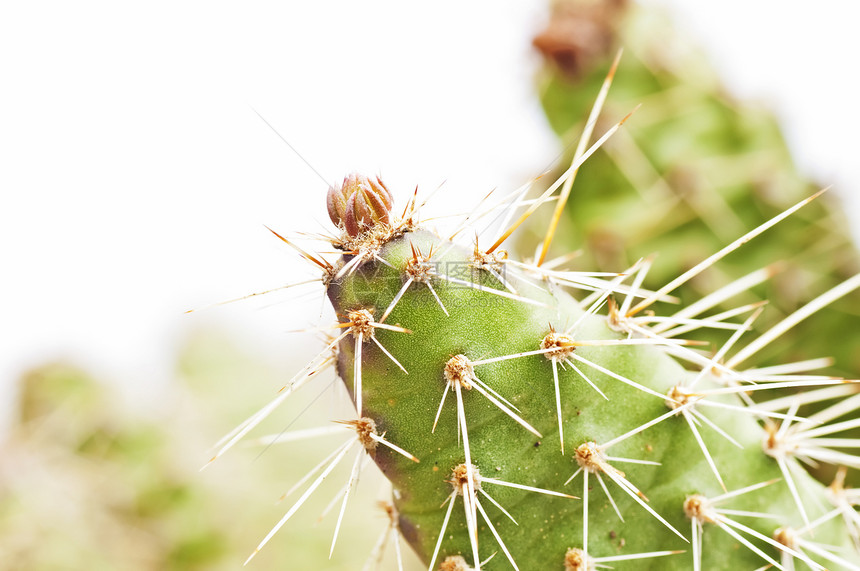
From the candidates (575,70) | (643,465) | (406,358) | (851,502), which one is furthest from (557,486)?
(575,70)

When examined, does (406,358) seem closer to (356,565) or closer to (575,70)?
(575,70)

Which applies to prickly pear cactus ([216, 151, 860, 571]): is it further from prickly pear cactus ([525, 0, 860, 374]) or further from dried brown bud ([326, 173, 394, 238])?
prickly pear cactus ([525, 0, 860, 374])

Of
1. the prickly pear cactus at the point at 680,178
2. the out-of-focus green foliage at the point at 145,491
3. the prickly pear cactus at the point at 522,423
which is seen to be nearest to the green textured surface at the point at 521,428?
the prickly pear cactus at the point at 522,423

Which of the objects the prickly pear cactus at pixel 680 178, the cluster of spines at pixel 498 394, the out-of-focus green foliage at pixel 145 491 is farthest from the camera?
the out-of-focus green foliage at pixel 145 491

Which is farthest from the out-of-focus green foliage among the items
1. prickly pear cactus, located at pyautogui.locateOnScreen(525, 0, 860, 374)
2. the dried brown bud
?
the dried brown bud

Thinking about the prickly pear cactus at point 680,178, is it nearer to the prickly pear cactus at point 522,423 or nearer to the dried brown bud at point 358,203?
the prickly pear cactus at point 522,423

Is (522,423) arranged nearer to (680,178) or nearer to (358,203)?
(358,203)
